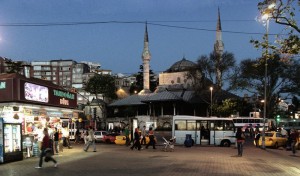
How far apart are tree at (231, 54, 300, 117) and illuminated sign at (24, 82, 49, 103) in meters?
40.5

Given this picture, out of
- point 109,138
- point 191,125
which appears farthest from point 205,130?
point 109,138

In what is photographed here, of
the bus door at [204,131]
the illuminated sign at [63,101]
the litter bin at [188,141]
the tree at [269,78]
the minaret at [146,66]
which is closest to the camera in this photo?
the illuminated sign at [63,101]

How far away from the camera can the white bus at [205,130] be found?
3428 cm

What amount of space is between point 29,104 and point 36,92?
3.26 ft

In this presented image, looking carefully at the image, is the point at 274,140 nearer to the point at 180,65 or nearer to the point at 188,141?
the point at 188,141

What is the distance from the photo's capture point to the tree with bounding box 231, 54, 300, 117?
60531 millimetres

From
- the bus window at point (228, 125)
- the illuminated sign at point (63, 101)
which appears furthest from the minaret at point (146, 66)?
the illuminated sign at point (63, 101)

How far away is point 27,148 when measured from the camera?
72.0 feet

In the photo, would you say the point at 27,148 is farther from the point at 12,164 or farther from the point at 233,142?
the point at 233,142

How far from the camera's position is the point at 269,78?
61.2 meters

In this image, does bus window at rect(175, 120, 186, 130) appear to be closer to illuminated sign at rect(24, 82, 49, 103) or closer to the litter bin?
the litter bin

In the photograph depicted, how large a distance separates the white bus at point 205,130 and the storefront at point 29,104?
445 inches

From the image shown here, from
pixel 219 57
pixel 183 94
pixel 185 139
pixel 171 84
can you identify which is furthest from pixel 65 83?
pixel 185 139

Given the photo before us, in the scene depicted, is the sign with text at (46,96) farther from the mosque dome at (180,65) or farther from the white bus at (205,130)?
the mosque dome at (180,65)
